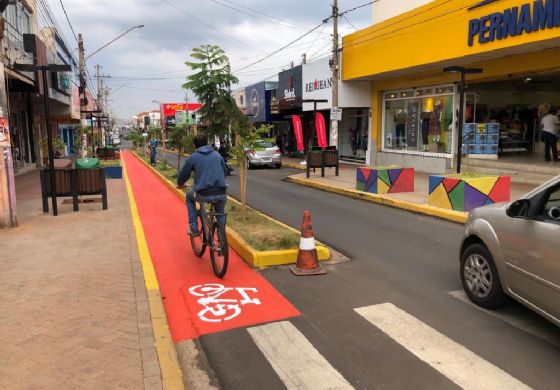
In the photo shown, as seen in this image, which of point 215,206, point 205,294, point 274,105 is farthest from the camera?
point 274,105

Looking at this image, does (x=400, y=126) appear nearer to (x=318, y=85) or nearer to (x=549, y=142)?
(x=318, y=85)

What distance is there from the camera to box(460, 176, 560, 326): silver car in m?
3.91

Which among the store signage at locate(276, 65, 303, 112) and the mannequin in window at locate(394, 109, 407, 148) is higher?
the store signage at locate(276, 65, 303, 112)

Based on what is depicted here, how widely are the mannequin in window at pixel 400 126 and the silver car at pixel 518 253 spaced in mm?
17005

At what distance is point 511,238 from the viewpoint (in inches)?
173

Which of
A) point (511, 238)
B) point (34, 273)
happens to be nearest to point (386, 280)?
point (511, 238)

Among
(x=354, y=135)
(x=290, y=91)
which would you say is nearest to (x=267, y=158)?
(x=354, y=135)

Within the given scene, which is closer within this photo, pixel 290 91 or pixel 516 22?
pixel 516 22

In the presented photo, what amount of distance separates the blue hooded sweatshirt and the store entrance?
1542cm

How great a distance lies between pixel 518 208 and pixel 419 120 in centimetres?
1688

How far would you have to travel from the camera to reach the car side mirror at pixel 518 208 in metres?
4.30

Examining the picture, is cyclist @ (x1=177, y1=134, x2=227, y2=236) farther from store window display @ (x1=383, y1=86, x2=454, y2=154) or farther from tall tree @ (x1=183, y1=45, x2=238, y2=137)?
store window display @ (x1=383, y1=86, x2=454, y2=154)

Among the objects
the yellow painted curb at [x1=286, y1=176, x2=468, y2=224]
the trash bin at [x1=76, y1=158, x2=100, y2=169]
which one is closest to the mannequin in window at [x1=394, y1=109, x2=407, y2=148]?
the yellow painted curb at [x1=286, y1=176, x2=468, y2=224]

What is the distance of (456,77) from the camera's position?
58.3 feet
